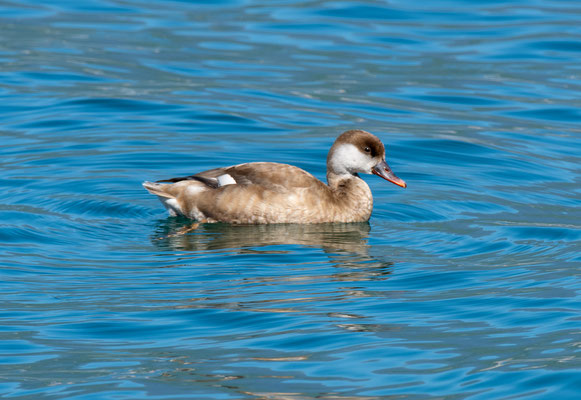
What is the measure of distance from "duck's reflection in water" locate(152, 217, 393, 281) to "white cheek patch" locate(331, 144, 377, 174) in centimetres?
60

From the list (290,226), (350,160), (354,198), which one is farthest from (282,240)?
(350,160)

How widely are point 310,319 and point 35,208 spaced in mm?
4301

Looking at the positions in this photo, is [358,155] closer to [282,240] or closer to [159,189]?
[282,240]

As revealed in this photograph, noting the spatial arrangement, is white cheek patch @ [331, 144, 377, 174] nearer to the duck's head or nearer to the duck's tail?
the duck's head

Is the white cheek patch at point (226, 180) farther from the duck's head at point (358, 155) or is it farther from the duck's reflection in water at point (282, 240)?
the duck's head at point (358, 155)

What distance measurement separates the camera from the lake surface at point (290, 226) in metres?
6.93

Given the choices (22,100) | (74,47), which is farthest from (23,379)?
(74,47)

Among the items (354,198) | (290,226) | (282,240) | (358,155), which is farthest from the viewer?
(358,155)

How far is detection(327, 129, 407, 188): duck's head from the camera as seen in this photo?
36.3ft

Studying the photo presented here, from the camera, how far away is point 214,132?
14.7 m

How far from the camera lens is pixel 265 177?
10.7 meters

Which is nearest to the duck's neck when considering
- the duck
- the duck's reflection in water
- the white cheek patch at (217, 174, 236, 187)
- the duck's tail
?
the duck

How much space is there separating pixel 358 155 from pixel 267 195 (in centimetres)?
110

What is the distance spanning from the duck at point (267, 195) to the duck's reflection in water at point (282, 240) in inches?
3.6
